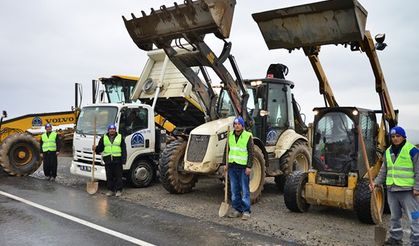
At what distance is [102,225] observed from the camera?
21.7ft

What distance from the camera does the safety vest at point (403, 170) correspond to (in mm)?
5672

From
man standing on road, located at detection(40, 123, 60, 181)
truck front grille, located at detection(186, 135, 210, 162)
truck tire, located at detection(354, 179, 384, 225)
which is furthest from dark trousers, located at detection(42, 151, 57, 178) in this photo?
truck tire, located at detection(354, 179, 384, 225)

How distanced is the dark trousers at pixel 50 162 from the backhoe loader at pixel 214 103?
4327 millimetres

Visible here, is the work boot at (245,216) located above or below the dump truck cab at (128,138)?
below

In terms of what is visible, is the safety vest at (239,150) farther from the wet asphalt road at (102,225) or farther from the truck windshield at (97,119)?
the truck windshield at (97,119)

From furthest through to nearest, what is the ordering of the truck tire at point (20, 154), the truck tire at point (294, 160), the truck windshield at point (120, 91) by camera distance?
the truck windshield at point (120, 91) < the truck tire at point (20, 154) < the truck tire at point (294, 160)

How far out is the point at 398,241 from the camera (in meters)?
5.83

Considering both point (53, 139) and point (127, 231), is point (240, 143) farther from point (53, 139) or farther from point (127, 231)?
point (53, 139)

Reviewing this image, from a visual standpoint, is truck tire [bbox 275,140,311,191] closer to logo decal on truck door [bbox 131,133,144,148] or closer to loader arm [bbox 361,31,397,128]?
loader arm [bbox 361,31,397,128]

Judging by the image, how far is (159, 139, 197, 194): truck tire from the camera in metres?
9.23

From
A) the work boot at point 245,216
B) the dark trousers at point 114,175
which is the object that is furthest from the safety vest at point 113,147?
the work boot at point 245,216

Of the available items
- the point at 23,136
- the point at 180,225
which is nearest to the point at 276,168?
the point at 180,225

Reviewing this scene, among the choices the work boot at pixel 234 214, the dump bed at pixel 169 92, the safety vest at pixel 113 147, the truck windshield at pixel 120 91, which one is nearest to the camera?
the work boot at pixel 234 214

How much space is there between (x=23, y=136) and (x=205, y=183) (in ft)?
18.9
